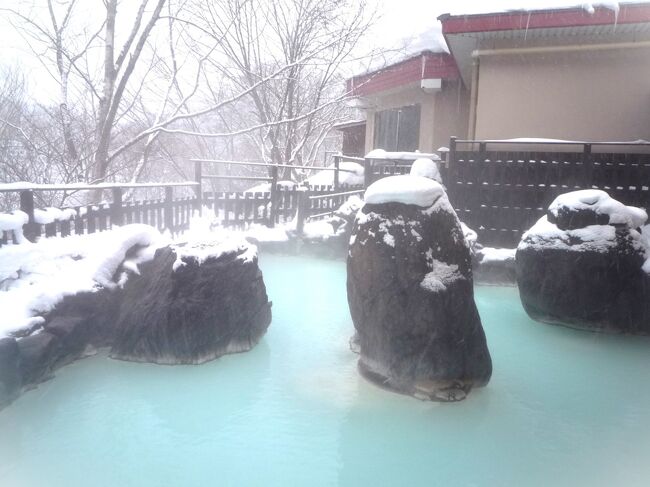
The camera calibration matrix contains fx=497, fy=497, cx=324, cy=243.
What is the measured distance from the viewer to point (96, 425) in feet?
12.8

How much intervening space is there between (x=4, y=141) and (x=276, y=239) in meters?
7.10

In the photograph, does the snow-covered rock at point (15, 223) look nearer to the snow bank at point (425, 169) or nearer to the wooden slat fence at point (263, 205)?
the wooden slat fence at point (263, 205)

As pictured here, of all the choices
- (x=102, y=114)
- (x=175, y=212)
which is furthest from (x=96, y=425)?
(x=102, y=114)

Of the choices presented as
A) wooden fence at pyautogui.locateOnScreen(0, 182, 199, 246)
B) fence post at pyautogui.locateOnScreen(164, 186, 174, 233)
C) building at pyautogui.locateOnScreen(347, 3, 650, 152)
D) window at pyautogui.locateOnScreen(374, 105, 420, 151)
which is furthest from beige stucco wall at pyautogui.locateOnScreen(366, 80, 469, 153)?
fence post at pyautogui.locateOnScreen(164, 186, 174, 233)

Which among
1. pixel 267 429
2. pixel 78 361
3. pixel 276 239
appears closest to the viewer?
pixel 267 429

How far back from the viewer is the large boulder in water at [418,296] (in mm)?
4289

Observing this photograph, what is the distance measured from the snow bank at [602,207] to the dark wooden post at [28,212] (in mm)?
6353

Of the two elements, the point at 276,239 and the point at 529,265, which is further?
A: the point at 276,239

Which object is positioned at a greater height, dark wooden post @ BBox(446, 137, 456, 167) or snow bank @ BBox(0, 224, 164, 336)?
Answer: dark wooden post @ BBox(446, 137, 456, 167)

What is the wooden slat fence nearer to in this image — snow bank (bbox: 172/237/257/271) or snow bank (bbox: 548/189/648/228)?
snow bank (bbox: 172/237/257/271)

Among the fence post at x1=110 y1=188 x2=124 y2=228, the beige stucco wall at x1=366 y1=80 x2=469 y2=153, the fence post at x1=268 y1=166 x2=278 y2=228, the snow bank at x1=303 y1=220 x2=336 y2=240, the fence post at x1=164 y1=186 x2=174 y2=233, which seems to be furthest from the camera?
the beige stucco wall at x1=366 y1=80 x2=469 y2=153

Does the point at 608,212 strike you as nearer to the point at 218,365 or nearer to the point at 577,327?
the point at 577,327

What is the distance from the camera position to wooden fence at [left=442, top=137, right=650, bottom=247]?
26.4 ft

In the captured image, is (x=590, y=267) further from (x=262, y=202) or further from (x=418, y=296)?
(x=262, y=202)
